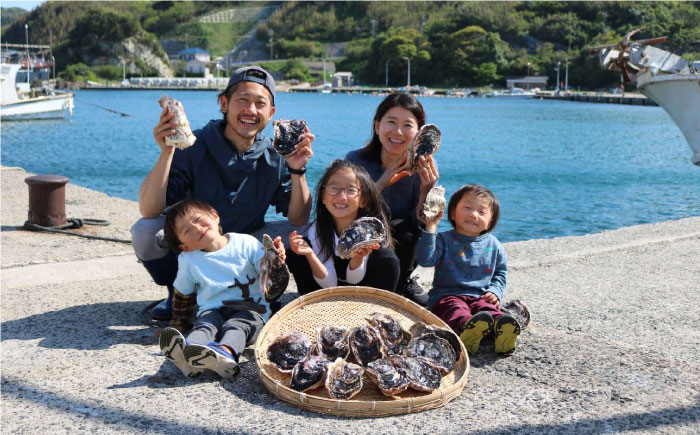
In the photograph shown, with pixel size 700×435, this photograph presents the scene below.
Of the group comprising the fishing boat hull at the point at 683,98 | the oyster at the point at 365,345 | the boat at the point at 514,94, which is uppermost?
the boat at the point at 514,94

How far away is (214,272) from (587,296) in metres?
3.29

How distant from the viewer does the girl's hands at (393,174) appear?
4961mm

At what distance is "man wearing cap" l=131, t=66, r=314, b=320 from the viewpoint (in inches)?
182

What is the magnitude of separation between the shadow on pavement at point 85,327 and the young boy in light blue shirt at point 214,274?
0.52 m

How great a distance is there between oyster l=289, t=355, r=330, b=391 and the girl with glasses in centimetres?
88

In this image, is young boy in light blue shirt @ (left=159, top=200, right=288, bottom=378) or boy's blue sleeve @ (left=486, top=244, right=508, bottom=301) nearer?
young boy in light blue shirt @ (left=159, top=200, right=288, bottom=378)

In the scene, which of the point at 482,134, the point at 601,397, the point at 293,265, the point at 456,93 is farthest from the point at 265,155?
the point at 456,93

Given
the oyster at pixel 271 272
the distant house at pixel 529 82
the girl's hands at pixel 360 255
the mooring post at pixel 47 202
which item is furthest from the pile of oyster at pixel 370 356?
the distant house at pixel 529 82

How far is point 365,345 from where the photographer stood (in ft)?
12.9

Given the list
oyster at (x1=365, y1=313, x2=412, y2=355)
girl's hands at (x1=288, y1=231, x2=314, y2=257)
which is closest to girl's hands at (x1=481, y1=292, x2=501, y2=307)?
oyster at (x1=365, y1=313, x2=412, y2=355)

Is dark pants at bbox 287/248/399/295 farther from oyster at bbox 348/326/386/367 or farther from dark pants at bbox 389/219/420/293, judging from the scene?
oyster at bbox 348/326/386/367

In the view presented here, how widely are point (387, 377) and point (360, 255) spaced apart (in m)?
1.01

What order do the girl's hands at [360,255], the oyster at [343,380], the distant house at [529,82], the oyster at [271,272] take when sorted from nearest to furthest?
the oyster at [343,380], the oyster at [271,272], the girl's hands at [360,255], the distant house at [529,82]

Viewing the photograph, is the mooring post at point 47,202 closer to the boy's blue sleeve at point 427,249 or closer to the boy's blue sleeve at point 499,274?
the boy's blue sleeve at point 427,249
